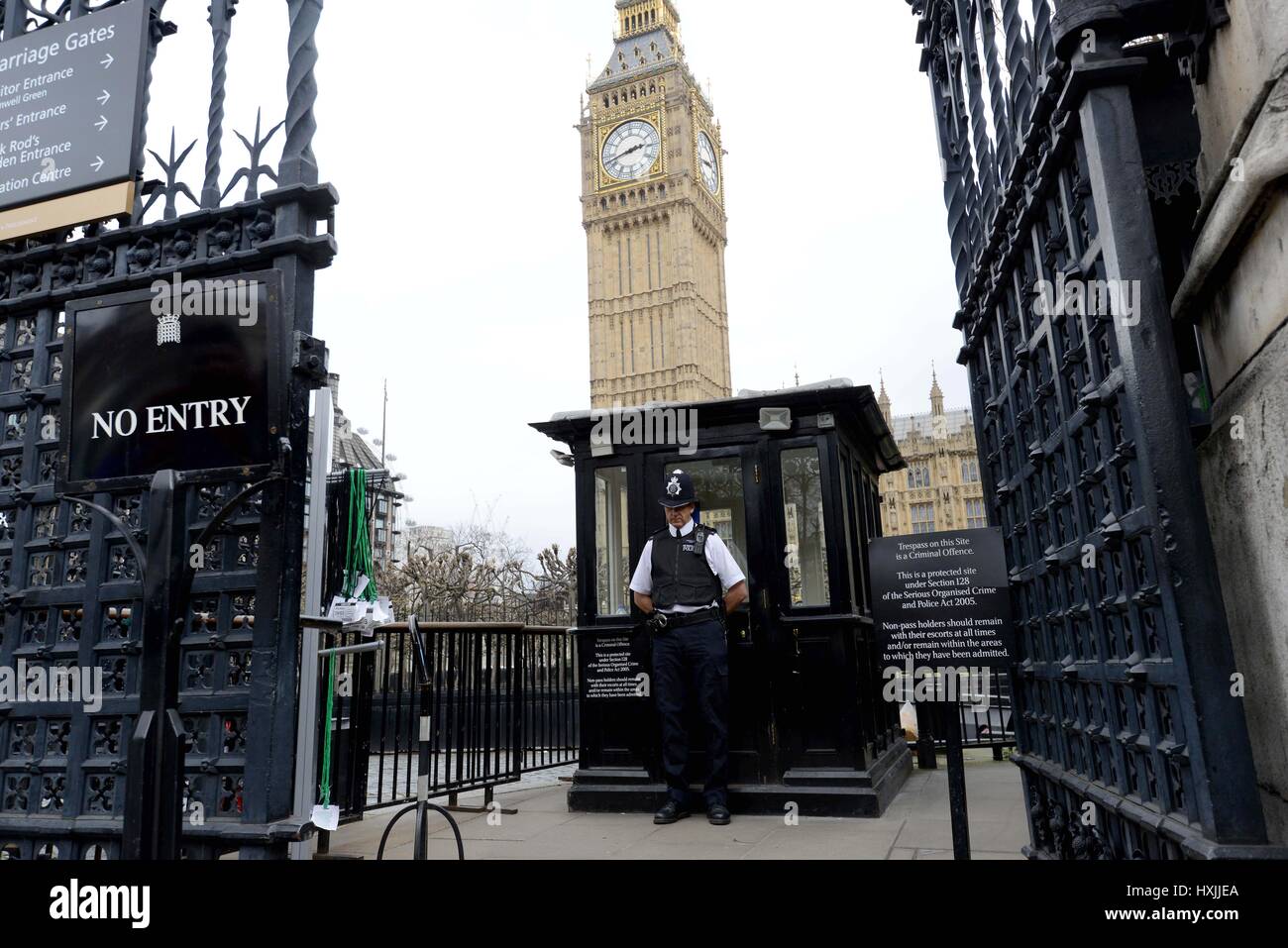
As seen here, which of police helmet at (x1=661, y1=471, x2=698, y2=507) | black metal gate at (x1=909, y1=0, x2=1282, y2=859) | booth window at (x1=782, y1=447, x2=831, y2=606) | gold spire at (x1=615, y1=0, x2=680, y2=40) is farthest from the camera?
gold spire at (x1=615, y1=0, x2=680, y2=40)

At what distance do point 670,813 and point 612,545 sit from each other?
7.71 ft

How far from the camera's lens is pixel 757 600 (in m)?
6.68

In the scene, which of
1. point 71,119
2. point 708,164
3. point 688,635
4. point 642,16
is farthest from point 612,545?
point 642,16

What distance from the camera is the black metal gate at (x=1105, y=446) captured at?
239 cm

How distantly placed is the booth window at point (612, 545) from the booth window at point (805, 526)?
145 centimetres

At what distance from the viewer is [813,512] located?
6879mm

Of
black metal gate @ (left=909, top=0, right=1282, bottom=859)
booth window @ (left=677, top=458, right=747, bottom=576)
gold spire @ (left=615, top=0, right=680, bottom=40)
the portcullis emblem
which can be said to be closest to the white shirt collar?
booth window @ (left=677, top=458, right=747, bottom=576)

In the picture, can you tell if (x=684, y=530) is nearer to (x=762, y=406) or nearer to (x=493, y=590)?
(x=762, y=406)

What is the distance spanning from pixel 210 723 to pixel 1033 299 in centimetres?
426

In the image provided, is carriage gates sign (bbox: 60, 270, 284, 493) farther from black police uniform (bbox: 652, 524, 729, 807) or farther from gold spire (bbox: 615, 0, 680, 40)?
gold spire (bbox: 615, 0, 680, 40)

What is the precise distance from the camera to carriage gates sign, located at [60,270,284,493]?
3732mm

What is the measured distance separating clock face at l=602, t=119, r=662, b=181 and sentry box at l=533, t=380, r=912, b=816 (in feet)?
255

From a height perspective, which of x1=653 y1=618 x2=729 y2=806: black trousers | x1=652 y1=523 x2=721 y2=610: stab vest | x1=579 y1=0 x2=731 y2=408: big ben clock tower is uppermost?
x1=579 y1=0 x2=731 y2=408: big ben clock tower

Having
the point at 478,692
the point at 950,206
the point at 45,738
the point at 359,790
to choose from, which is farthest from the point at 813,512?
the point at 45,738
